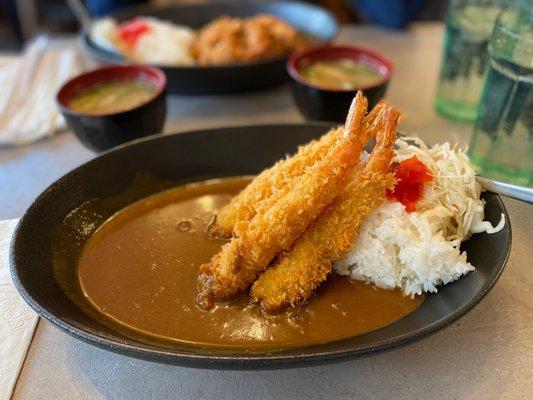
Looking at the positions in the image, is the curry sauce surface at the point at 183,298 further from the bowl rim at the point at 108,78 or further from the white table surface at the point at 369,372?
the bowl rim at the point at 108,78

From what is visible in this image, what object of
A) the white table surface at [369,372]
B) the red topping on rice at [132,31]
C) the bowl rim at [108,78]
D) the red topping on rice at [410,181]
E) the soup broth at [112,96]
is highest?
the red topping on rice at [410,181]

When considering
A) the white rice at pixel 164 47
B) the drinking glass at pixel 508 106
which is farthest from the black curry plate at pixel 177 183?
the white rice at pixel 164 47

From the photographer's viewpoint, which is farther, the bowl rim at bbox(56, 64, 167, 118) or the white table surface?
the bowl rim at bbox(56, 64, 167, 118)

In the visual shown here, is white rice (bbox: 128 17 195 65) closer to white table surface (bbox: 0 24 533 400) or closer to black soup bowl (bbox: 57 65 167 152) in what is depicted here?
black soup bowl (bbox: 57 65 167 152)

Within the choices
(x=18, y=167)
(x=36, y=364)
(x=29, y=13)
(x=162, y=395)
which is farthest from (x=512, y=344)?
(x=29, y=13)

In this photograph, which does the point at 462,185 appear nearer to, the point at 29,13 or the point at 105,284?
the point at 105,284

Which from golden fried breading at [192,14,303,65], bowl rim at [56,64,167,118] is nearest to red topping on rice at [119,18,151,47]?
golden fried breading at [192,14,303,65]
